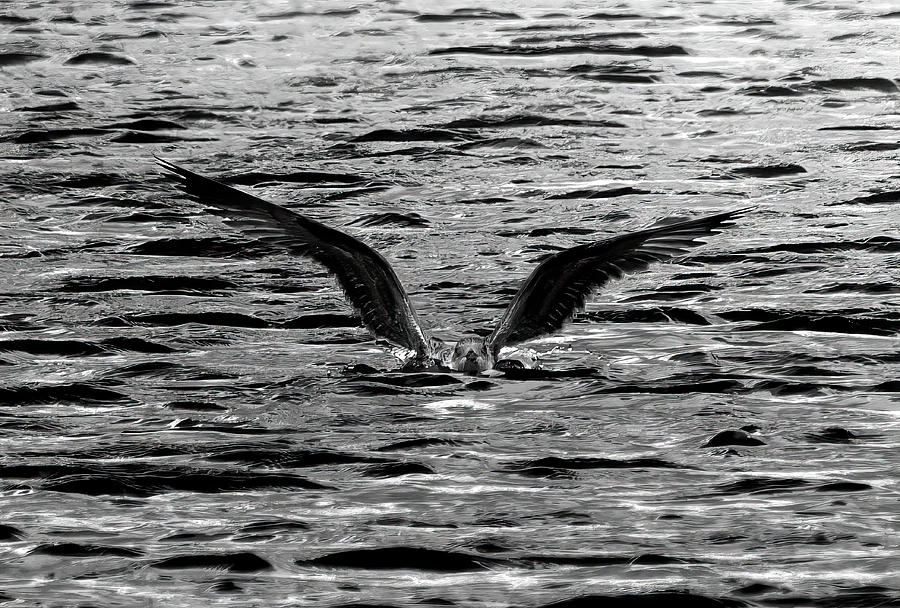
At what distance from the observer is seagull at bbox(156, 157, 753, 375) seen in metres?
11.3

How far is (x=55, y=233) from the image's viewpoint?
52.6ft

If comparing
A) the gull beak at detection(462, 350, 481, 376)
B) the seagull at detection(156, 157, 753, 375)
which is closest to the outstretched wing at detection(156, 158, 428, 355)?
the seagull at detection(156, 157, 753, 375)

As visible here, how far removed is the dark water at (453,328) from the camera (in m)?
8.10

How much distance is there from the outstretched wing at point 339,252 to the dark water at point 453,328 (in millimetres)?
363

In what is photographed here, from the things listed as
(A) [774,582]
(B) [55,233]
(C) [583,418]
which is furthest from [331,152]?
(A) [774,582]

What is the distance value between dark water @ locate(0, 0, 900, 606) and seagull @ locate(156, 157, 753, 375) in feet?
0.96

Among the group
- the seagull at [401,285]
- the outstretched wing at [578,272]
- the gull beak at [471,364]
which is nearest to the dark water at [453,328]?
the gull beak at [471,364]

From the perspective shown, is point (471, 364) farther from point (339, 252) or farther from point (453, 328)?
point (453, 328)

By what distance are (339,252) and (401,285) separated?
0.51 meters

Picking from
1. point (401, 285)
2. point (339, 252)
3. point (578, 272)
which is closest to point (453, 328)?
point (401, 285)

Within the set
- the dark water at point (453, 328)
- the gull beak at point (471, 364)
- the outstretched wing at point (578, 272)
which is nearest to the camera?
the dark water at point (453, 328)

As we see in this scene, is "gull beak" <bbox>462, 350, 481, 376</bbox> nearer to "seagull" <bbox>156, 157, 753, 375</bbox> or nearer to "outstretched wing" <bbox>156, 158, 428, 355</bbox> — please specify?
"seagull" <bbox>156, 157, 753, 375</bbox>

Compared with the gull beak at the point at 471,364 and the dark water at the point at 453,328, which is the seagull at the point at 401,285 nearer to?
the gull beak at the point at 471,364

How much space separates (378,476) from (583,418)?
1.74 meters
